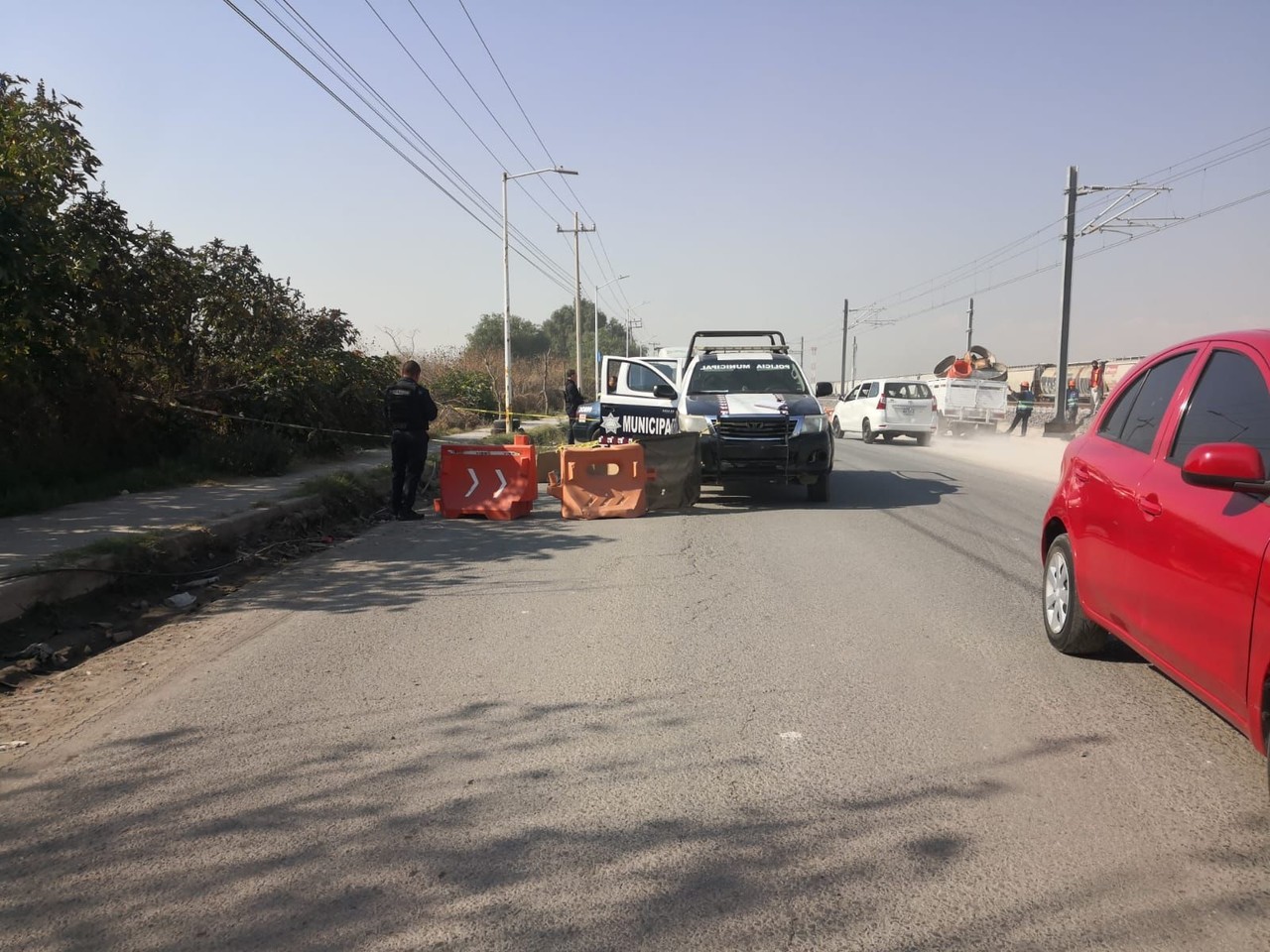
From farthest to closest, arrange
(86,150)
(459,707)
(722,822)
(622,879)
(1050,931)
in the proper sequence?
(86,150) → (459,707) → (722,822) → (622,879) → (1050,931)

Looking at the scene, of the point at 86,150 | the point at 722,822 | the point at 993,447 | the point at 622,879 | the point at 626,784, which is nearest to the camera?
the point at 622,879

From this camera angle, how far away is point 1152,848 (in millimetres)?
3396

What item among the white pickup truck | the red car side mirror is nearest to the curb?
the red car side mirror

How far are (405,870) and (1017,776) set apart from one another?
248 centimetres

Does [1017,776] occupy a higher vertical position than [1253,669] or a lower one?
lower

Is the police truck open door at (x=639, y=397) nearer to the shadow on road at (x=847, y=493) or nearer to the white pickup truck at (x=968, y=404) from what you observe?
the shadow on road at (x=847, y=493)

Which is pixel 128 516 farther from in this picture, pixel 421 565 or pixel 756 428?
pixel 756 428

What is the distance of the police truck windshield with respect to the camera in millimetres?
13938

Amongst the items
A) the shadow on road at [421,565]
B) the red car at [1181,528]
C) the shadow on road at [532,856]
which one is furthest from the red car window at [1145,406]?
the shadow on road at [421,565]

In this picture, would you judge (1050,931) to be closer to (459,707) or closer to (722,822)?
(722,822)

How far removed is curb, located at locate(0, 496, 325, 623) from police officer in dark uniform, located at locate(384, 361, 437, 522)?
1416 mm

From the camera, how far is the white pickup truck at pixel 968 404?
107 ft

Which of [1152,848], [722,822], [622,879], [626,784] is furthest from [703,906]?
[1152,848]

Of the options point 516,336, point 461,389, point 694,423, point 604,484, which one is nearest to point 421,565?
point 604,484
